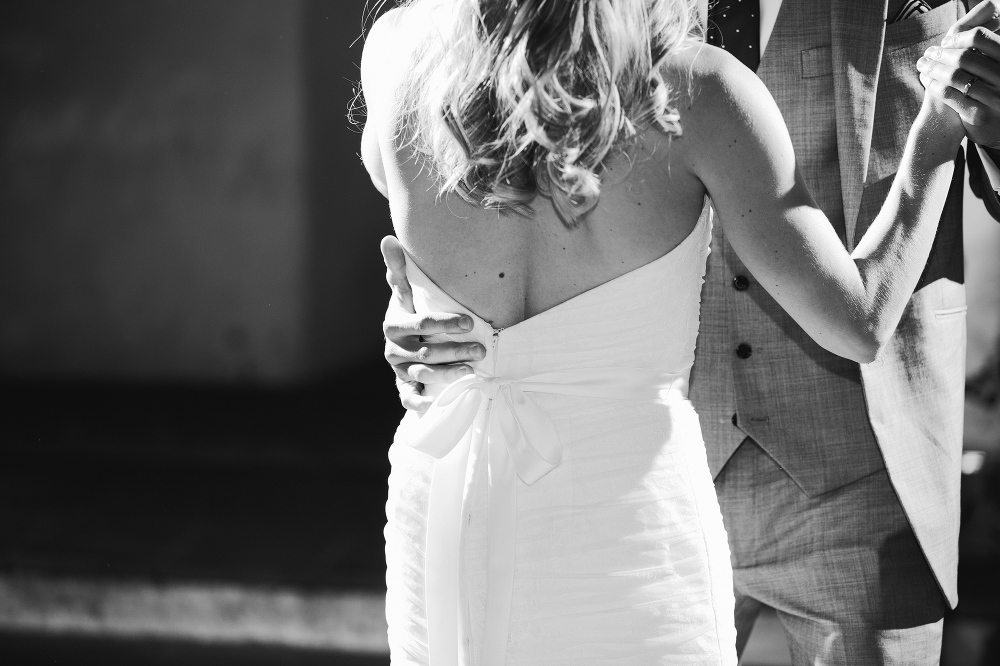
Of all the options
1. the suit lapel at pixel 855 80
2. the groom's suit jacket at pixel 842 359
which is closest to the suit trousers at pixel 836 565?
the groom's suit jacket at pixel 842 359

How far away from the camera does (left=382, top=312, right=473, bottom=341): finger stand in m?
1.04

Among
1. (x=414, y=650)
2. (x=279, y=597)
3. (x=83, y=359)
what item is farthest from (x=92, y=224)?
(x=414, y=650)

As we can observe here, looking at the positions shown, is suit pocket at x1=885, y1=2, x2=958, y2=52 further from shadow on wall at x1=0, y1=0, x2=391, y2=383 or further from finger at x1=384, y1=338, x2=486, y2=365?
shadow on wall at x1=0, y1=0, x2=391, y2=383

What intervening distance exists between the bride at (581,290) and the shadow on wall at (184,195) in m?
4.06

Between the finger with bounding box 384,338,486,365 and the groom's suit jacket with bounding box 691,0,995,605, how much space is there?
0.56 metres

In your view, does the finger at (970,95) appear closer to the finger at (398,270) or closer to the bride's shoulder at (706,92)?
the bride's shoulder at (706,92)

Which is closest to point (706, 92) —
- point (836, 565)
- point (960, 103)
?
point (960, 103)

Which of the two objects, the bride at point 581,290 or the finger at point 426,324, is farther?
the finger at point 426,324

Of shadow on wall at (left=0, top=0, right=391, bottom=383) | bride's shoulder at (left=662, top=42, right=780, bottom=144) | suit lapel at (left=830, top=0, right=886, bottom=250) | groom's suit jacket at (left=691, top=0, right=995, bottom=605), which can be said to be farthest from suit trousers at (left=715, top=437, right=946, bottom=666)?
shadow on wall at (left=0, top=0, right=391, bottom=383)

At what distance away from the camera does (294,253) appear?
5.07 metres

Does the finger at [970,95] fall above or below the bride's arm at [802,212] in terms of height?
above

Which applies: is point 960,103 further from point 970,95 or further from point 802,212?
point 802,212

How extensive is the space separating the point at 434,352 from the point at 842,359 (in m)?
0.70

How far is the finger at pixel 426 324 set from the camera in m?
1.04
